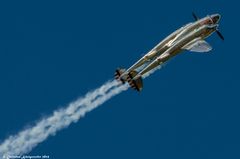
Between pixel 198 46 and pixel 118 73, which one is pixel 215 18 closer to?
pixel 198 46

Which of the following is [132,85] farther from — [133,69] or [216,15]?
[216,15]

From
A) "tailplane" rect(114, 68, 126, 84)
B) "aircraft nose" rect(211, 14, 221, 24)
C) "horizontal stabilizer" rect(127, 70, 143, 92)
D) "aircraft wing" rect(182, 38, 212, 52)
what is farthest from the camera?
"aircraft nose" rect(211, 14, 221, 24)

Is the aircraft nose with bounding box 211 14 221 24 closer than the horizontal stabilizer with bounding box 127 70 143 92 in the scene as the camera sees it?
No

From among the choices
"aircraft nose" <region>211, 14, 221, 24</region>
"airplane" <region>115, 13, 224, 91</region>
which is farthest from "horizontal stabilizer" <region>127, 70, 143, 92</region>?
"aircraft nose" <region>211, 14, 221, 24</region>

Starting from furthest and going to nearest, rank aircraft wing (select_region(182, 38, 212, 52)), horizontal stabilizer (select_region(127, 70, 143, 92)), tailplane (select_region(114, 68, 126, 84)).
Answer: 1. tailplane (select_region(114, 68, 126, 84))
2. horizontal stabilizer (select_region(127, 70, 143, 92))
3. aircraft wing (select_region(182, 38, 212, 52))

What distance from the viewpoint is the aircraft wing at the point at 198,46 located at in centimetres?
13838

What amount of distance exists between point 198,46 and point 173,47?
345cm

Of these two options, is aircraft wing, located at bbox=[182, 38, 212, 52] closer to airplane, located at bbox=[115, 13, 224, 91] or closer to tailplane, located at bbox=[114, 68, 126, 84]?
airplane, located at bbox=[115, 13, 224, 91]

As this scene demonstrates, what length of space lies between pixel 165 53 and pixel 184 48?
2703mm

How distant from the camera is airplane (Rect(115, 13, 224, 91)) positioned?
13900 centimetres

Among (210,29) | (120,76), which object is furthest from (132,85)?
(210,29)

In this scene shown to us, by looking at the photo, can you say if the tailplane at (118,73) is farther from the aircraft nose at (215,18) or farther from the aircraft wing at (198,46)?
the aircraft nose at (215,18)

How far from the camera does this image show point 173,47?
460ft

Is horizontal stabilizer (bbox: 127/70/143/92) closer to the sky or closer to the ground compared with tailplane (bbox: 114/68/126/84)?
closer to the ground
